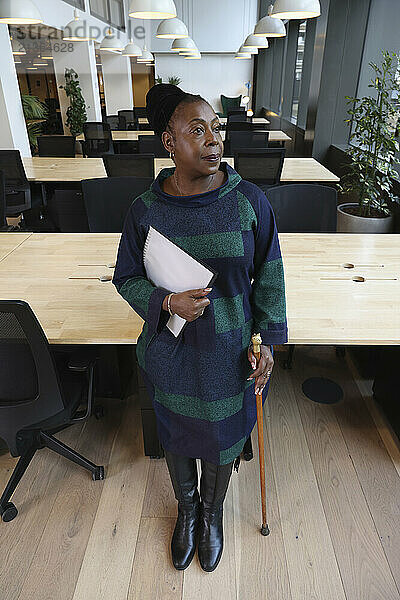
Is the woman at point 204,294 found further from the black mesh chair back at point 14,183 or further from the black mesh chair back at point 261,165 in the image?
the black mesh chair back at point 14,183

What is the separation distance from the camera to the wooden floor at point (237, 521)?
1538 millimetres

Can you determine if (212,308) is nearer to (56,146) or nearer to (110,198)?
(110,198)

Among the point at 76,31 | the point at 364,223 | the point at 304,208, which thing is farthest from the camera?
the point at 76,31

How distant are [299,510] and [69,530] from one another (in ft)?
3.05

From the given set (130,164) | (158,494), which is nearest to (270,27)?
(130,164)

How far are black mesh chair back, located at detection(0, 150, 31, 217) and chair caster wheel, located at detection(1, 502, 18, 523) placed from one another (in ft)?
9.86

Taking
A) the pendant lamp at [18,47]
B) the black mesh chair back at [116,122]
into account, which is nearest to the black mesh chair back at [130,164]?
the black mesh chair back at [116,122]

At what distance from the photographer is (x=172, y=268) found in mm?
1150

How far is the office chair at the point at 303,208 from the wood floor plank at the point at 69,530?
3.94ft

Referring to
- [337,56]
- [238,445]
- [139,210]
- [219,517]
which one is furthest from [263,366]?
[337,56]

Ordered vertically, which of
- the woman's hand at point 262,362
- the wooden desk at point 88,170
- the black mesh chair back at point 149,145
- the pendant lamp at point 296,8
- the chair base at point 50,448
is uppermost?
the pendant lamp at point 296,8

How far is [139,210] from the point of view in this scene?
1.18 metres

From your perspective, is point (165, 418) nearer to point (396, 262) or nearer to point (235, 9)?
point (396, 262)

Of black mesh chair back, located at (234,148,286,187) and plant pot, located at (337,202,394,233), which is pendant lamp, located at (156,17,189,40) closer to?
black mesh chair back, located at (234,148,286,187)
